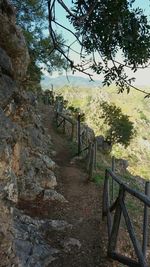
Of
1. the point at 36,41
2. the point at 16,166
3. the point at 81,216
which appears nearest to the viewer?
the point at 81,216

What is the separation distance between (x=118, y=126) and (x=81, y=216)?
39.6m

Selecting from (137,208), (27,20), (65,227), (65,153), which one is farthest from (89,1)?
(27,20)

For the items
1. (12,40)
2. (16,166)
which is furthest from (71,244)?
(12,40)

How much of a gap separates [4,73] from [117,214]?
5.37 m

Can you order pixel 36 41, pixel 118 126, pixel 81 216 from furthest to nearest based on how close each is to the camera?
pixel 118 126 < pixel 36 41 < pixel 81 216

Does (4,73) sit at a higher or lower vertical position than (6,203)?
higher

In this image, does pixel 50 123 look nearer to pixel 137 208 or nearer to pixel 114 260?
pixel 137 208

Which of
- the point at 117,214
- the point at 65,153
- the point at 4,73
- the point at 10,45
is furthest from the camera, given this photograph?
the point at 65,153

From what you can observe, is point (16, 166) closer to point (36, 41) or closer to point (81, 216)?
point (81, 216)

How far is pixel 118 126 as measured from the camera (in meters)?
50.3

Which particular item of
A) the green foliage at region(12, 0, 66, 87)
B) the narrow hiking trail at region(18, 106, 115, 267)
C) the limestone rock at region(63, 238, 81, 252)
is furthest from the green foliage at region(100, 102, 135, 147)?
the limestone rock at region(63, 238, 81, 252)

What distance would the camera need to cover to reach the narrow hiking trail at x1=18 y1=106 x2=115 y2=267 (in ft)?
27.4

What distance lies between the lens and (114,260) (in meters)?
8.29

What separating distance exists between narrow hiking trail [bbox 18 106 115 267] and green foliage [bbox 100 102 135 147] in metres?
32.8
